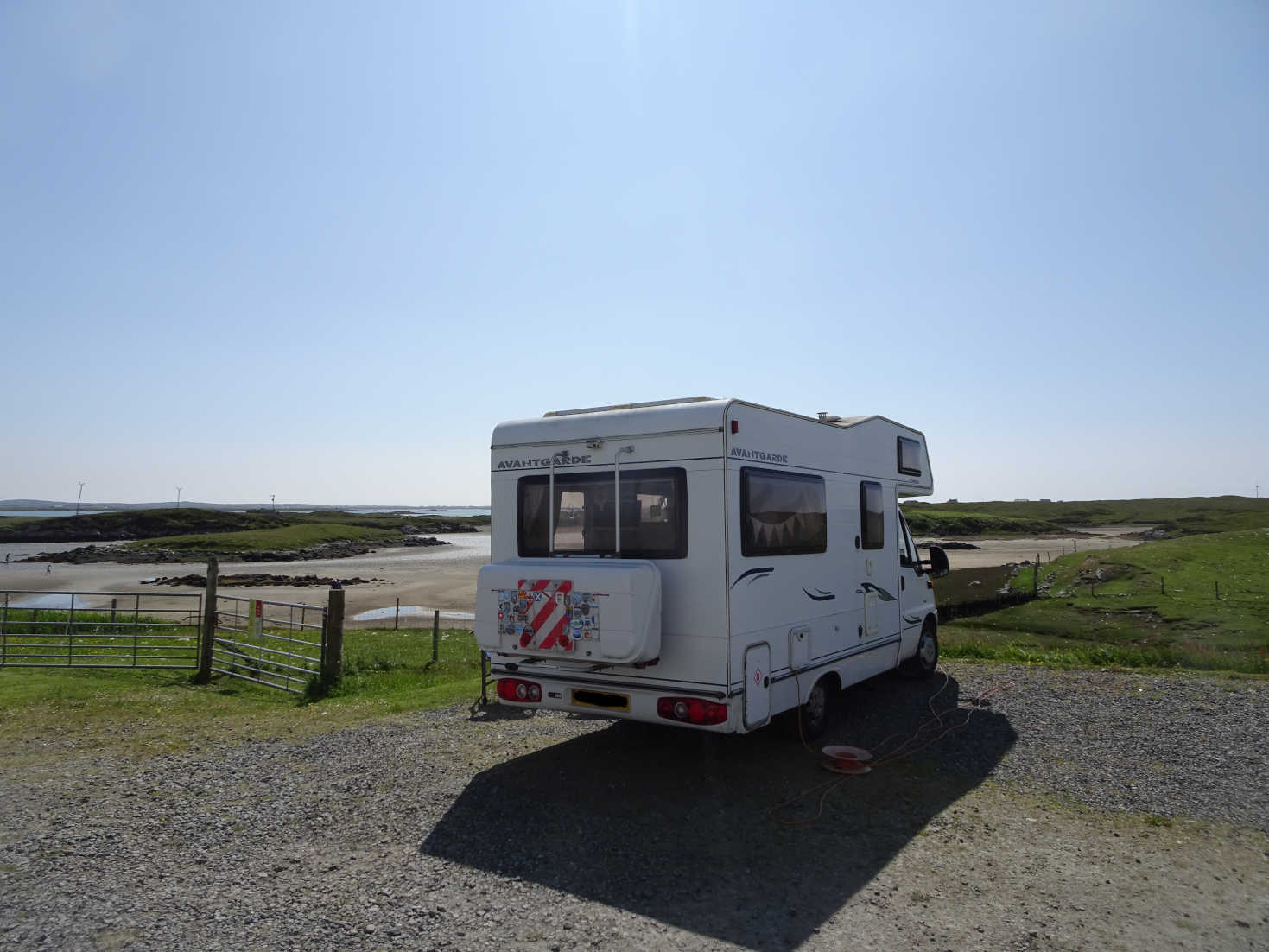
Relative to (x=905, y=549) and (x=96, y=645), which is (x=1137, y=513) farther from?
(x=96, y=645)

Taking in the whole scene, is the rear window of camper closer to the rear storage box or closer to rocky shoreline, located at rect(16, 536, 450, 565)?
the rear storage box

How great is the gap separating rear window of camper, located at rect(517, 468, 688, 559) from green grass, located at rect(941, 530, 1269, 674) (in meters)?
8.80

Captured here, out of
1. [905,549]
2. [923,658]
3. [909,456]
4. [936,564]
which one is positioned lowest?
[923,658]

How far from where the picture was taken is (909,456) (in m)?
9.95

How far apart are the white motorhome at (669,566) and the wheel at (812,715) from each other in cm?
3

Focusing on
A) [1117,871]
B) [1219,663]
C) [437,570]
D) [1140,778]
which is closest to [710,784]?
[1117,871]

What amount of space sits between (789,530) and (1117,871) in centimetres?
335

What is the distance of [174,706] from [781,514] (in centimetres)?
835

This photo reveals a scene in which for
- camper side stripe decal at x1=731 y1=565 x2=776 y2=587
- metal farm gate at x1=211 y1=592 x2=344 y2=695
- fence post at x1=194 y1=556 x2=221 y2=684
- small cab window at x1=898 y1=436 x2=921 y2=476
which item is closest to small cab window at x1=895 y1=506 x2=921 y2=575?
small cab window at x1=898 y1=436 x2=921 y2=476

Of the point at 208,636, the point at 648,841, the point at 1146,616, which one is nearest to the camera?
the point at 648,841

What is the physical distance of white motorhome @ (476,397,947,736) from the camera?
6.18 meters

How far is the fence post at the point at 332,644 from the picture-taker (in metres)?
11.4

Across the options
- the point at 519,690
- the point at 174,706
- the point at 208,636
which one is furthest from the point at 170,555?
the point at 519,690

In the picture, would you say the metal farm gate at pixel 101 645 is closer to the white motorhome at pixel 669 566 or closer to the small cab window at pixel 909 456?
the white motorhome at pixel 669 566
